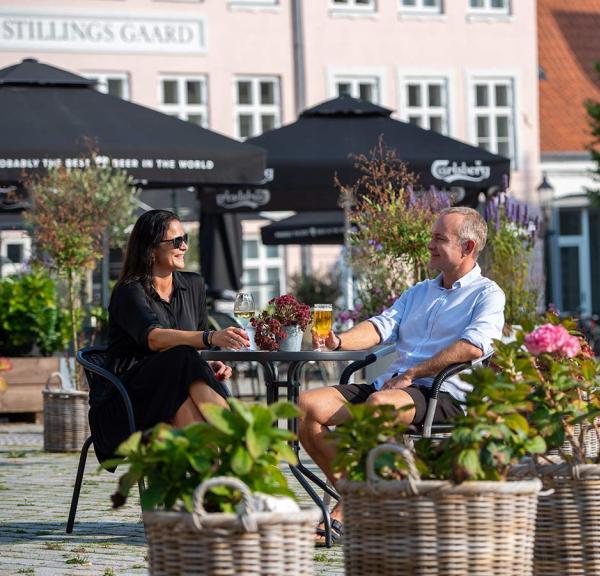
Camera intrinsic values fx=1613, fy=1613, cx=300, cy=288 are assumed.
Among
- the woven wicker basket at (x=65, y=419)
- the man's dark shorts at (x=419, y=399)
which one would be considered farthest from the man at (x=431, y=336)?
the woven wicker basket at (x=65, y=419)

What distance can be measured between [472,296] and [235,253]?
11.0 meters

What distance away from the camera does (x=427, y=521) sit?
4047 mm

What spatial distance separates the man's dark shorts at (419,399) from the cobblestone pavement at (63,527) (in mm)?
600

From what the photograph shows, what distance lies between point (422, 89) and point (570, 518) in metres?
24.8

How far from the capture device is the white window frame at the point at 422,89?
2856cm

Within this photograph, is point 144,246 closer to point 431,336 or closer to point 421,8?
point 431,336

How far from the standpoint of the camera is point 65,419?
10273 mm

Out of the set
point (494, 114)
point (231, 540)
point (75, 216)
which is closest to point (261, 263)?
point (494, 114)

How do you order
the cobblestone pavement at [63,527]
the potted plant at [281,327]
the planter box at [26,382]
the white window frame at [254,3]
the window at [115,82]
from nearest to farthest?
the cobblestone pavement at [63,527]
the potted plant at [281,327]
the planter box at [26,382]
the window at [115,82]
the white window frame at [254,3]

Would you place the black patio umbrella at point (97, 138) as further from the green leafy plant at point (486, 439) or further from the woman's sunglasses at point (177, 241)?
the green leafy plant at point (486, 439)

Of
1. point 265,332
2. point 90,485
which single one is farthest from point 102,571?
point 90,485

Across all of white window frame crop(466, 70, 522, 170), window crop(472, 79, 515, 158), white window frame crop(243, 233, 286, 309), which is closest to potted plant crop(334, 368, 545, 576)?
white window frame crop(243, 233, 286, 309)

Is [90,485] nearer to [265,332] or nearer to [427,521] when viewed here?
[265,332]

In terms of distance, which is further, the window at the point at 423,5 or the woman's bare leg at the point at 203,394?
the window at the point at 423,5
